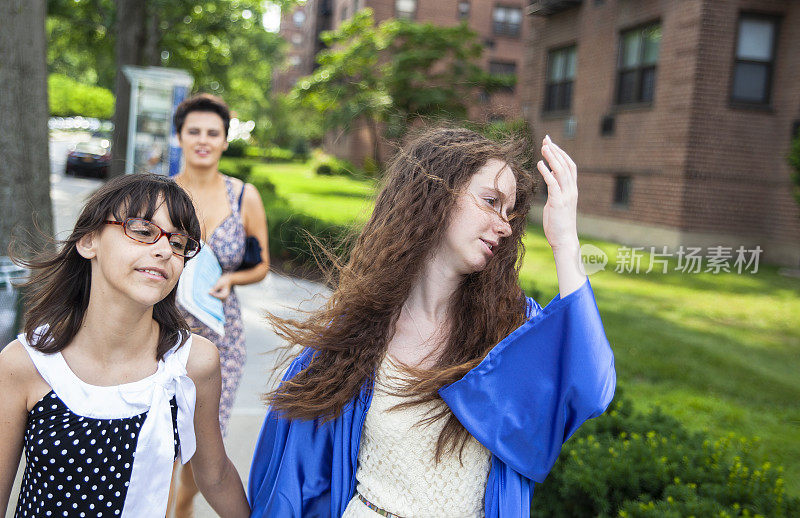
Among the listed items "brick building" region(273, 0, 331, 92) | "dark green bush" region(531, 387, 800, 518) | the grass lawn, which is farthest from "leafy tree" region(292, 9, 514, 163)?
"brick building" region(273, 0, 331, 92)

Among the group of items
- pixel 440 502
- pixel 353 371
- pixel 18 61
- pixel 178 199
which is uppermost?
pixel 18 61

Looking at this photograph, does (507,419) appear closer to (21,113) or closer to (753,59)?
(21,113)

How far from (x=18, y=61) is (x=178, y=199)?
13.5 feet

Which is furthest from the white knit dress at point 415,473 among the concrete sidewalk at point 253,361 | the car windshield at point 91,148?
the car windshield at point 91,148

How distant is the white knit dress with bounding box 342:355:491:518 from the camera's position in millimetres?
1938

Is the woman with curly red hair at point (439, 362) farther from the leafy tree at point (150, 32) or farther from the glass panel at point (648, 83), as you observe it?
the glass panel at point (648, 83)

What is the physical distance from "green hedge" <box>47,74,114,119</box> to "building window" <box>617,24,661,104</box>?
225 ft

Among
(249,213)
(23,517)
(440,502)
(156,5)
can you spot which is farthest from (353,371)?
(156,5)

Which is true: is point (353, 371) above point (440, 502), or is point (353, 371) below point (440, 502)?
above

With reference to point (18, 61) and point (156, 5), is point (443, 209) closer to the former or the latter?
point (18, 61)

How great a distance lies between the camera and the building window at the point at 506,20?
40.5 metres

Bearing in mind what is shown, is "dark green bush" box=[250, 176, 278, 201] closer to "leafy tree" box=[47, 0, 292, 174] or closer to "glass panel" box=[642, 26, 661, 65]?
"leafy tree" box=[47, 0, 292, 174]

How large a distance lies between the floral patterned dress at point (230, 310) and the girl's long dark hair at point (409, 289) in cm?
136

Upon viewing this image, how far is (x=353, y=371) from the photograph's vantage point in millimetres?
2051
